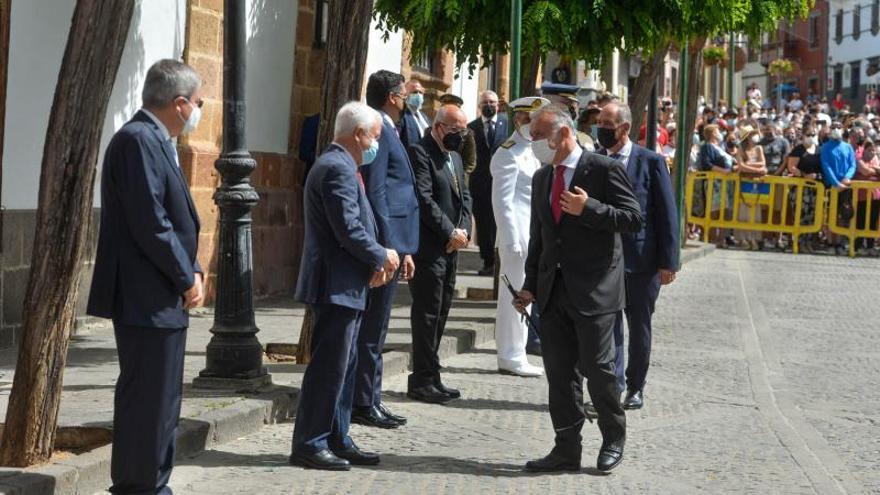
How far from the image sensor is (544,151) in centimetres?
846

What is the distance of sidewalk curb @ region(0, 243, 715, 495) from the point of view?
6824 mm

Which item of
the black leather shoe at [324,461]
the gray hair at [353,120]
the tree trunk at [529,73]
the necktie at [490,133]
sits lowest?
the black leather shoe at [324,461]

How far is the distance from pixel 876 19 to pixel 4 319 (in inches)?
3082

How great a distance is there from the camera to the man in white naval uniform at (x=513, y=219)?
1169 centimetres

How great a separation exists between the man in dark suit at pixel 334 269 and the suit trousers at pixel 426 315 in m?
2.28

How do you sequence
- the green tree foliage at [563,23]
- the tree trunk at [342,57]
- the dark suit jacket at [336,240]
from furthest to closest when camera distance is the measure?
the green tree foliage at [563,23]
the tree trunk at [342,57]
the dark suit jacket at [336,240]

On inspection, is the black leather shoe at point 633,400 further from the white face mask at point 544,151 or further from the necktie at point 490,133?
the necktie at point 490,133

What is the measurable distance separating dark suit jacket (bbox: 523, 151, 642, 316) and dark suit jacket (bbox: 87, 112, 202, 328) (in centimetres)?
230

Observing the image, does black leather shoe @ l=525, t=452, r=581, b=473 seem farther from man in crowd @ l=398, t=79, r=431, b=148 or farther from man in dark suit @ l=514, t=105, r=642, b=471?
man in crowd @ l=398, t=79, r=431, b=148

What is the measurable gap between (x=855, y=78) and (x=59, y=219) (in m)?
84.1

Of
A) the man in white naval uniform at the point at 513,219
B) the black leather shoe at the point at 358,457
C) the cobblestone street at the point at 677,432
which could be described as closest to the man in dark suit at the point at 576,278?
the cobblestone street at the point at 677,432

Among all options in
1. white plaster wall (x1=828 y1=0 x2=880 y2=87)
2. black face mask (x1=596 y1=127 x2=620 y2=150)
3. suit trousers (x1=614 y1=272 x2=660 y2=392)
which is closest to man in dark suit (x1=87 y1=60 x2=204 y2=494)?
black face mask (x1=596 y1=127 x2=620 y2=150)

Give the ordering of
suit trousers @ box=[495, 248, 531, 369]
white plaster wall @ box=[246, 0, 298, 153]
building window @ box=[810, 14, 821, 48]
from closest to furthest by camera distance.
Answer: suit trousers @ box=[495, 248, 531, 369], white plaster wall @ box=[246, 0, 298, 153], building window @ box=[810, 14, 821, 48]

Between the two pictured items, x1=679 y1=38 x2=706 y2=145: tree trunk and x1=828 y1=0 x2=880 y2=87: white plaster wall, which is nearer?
x1=679 y1=38 x2=706 y2=145: tree trunk
